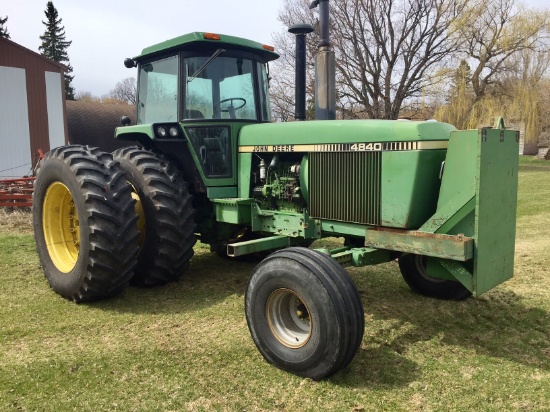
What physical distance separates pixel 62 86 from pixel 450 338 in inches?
710

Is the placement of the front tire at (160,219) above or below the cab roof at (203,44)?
below

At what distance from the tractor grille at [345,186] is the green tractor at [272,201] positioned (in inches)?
0.4

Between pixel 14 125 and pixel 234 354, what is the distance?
635 inches

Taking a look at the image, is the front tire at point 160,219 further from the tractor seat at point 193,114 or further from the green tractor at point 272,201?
the tractor seat at point 193,114

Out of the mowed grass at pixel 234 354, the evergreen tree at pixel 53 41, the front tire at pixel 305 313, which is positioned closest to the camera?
the mowed grass at pixel 234 354

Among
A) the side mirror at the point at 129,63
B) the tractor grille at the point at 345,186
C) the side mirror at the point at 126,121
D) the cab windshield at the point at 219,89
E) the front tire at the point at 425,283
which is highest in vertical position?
the side mirror at the point at 129,63

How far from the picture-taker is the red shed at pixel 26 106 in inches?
636

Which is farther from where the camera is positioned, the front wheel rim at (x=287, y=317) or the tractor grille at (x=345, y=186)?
the tractor grille at (x=345, y=186)

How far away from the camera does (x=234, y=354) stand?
342 cm

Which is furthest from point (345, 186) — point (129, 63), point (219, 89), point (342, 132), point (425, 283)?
point (129, 63)

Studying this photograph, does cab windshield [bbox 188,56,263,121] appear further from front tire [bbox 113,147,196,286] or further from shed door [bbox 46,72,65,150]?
shed door [bbox 46,72,65,150]

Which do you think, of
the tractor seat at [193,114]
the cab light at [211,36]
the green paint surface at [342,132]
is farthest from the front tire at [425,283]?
the cab light at [211,36]

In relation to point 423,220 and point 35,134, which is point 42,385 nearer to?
point 423,220

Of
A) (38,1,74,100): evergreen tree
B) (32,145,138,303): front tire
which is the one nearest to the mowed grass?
(32,145,138,303): front tire
